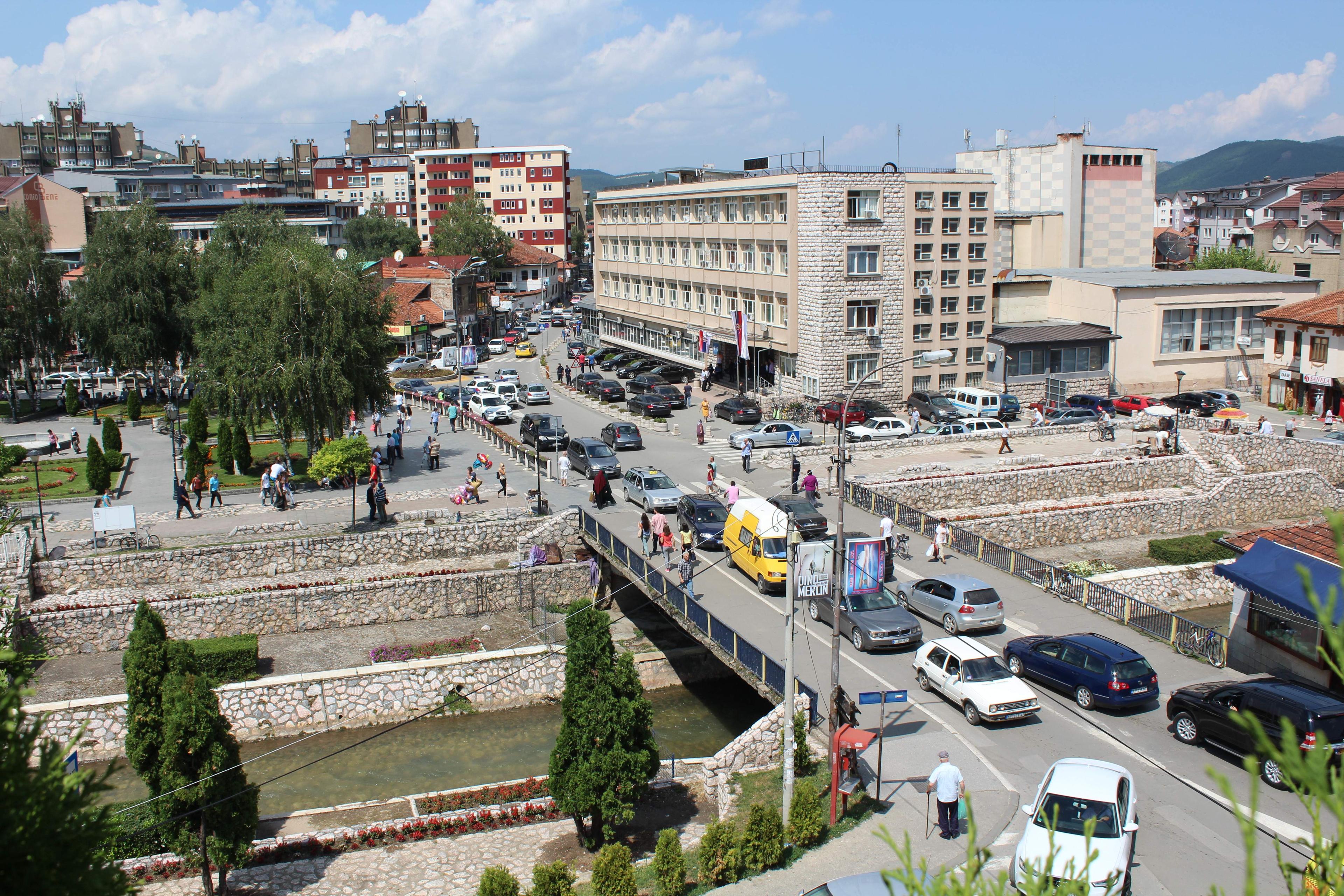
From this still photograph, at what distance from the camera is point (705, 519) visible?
2925 cm

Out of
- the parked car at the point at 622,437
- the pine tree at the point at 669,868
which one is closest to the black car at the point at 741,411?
the parked car at the point at 622,437

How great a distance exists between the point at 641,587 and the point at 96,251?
46194 millimetres

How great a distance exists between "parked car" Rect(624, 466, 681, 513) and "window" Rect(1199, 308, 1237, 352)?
36588 millimetres

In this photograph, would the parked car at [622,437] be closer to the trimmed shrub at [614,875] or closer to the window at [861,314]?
the window at [861,314]

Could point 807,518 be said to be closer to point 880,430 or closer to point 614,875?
point 880,430

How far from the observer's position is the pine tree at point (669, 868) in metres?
15.4

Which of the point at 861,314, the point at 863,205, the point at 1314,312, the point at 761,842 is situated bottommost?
the point at 761,842

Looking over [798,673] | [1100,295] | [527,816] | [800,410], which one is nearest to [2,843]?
[527,816]

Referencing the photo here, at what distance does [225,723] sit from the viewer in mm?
17344

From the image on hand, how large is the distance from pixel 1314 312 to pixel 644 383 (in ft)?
113

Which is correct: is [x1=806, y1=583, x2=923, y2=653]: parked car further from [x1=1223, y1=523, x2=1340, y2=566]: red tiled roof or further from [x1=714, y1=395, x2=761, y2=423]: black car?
[x1=714, y1=395, x2=761, y2=423]: black car

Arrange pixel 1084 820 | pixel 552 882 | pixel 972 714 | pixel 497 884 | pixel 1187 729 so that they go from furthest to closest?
pixel 972 714, pixel 1187 729, pixel 552 882, pixel 497 884, pixel 1084 820

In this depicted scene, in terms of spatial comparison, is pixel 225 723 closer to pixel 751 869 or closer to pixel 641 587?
pixel 751 869

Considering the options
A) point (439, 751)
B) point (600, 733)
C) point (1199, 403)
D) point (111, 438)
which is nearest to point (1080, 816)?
point (600, 733)
